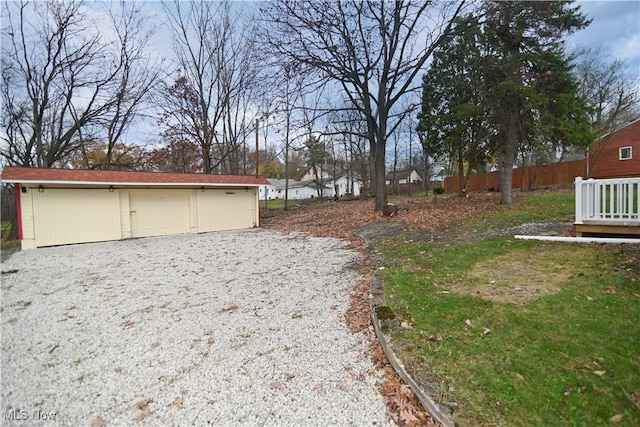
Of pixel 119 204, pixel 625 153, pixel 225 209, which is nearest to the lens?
pixel 119 204

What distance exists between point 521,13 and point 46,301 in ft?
51.0

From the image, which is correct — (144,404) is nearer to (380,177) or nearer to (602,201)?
(602,201)

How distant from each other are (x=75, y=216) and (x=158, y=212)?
8.51 feet

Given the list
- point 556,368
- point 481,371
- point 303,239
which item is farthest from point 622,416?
point 303,239

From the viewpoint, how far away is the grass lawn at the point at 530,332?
2.01 m

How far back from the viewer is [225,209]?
13.5 meters

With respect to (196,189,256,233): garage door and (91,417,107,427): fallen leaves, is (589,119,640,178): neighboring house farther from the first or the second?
(91,417,107,427): fallen leaves

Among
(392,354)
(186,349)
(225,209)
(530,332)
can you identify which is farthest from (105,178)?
(530,332)

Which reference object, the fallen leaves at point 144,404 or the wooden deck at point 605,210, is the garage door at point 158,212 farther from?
the wooden deck at point 605,210

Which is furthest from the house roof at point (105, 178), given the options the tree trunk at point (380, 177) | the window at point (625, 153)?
the window at point (625, 153)

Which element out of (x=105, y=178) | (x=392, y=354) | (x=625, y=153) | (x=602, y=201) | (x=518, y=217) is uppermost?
(x=625, y=153)

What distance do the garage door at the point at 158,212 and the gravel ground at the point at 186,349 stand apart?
17.2 ft

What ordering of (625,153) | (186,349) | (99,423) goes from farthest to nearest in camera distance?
(625,153) → (186,349) → (99,423)

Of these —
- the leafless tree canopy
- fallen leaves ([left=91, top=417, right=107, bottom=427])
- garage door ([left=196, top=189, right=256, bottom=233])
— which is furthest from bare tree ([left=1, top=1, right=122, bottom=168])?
fallen leaves ([left=91, top=417, right=107, bottom=427])
